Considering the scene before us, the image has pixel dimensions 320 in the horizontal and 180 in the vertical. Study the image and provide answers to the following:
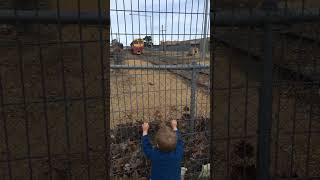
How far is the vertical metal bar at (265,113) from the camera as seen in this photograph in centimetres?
307

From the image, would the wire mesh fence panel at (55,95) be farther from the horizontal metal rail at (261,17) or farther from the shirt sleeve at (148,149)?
the horizontal metal rail at (261,17)

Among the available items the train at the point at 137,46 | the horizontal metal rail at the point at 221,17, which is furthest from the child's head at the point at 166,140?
the train at the point at 137,46

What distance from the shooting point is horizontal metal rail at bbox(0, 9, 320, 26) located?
2.88 m

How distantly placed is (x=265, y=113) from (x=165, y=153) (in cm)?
71

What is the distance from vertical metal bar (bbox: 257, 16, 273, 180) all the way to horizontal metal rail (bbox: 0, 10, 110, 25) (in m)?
1.03

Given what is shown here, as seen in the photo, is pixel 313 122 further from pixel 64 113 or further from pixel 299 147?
pixel 64 113

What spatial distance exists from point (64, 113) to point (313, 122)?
70.9 inches

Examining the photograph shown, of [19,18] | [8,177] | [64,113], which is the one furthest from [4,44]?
[8,177]

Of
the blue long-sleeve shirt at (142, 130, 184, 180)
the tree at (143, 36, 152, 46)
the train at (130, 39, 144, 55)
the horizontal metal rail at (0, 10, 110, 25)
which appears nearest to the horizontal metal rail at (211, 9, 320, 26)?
the horizontal metal rail at (0, 10, 110, 25)

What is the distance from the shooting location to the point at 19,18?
2875 millimetres

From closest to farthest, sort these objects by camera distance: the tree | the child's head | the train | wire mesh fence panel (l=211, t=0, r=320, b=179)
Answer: the child's head, wire mesh fence panel (l=211, t=0, r=320, b=179), the tree, the train

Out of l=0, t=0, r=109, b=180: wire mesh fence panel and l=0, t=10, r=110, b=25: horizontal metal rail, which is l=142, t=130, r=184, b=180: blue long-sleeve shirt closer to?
l=0, t=0, r=109, b=180: wire mesh fence panel

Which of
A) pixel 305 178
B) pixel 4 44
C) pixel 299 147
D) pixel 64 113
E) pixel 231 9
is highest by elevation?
pixel 231 9

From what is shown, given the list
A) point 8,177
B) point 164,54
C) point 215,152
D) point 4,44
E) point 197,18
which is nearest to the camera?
point 4,44
